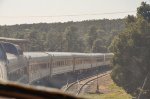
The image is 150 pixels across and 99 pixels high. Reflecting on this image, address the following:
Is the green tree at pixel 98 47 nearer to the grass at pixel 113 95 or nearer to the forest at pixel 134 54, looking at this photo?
the grass at pixel 113 95

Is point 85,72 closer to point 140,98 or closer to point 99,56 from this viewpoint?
point 99,56

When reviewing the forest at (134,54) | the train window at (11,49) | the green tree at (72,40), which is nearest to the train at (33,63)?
the train window at (11,49)

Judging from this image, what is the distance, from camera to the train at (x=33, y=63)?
18.9 metres

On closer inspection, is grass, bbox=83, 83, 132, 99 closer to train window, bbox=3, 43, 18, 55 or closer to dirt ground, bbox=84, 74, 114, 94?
dirt ground, bbox=84, 74, 114, 94

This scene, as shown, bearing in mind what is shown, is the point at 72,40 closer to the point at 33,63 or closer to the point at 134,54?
the point at 134,54

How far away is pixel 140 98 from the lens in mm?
29656

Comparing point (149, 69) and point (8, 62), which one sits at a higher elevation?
point (8, 62)

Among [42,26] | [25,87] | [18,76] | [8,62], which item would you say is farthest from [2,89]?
[42,26]

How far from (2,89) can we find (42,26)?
178m

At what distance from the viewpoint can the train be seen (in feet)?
61.9

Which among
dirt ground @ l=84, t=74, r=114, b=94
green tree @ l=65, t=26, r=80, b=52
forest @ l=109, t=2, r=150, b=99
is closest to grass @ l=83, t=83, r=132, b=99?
dirt ground @ l=84, t=74, r=114, b=94

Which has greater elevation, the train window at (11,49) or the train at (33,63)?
the train window at (11,49)

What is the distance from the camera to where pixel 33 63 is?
27.5 metres

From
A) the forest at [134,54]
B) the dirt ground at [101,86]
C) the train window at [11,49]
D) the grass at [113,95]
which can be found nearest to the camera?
the train window at [11,49]
